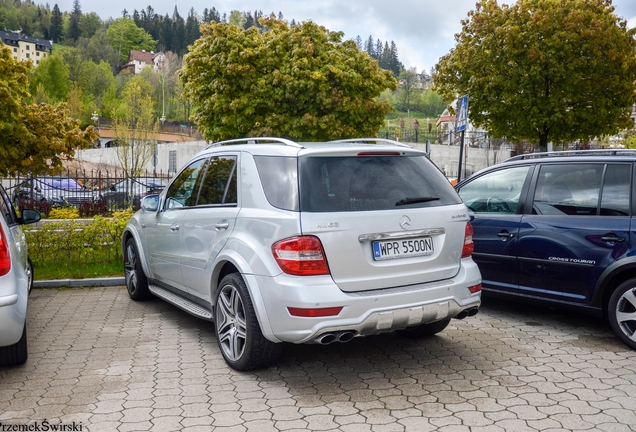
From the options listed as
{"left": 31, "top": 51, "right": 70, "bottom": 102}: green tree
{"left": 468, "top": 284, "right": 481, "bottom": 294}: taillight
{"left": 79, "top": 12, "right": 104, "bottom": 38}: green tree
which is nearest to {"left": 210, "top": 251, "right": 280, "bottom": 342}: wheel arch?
{"left": 468, "top": 284, "right": 481, "bottom": 294}: taillight

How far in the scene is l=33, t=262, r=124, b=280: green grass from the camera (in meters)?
9.05

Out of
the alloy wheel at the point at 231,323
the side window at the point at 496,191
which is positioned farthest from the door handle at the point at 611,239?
the alloy wheel at the point at 231,323

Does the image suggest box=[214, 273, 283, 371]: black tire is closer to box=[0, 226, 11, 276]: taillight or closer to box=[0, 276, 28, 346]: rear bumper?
box=[0, 276, 28, 346]: rear bumper

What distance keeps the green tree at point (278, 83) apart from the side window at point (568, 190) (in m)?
18.8

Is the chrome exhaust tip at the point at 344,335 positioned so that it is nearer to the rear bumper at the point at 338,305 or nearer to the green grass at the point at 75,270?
the rear bumper at the point at 338,305

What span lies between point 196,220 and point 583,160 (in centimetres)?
373

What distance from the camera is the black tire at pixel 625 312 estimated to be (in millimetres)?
5223

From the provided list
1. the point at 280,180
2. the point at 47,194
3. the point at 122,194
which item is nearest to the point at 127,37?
the point at 47,194

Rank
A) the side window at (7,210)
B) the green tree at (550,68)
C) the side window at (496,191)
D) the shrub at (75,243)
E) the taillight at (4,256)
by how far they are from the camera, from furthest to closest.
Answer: the green tree at (550,68) → the shrub at (75,243) → the side window at (496,191) → the side window at (7,210) → the taillight at (4,256)

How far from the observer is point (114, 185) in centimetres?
2192

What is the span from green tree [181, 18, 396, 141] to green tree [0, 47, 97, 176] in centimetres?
853

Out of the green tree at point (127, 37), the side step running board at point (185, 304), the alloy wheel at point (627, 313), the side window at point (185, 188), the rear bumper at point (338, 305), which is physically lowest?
the side step running board at point (185, 304)

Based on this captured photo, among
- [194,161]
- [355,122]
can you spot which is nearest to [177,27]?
[355,122]

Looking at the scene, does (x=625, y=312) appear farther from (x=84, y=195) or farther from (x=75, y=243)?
(x=84, y=195)
